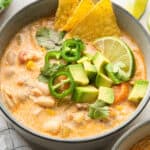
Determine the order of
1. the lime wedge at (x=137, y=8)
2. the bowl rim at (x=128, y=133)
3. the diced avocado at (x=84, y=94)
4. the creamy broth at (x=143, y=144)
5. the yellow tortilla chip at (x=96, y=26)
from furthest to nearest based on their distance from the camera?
the lime wedge at (x=137, y=8) → the yellow tortilla chip at (x=96, y=26) → the diced avocado at (x=84, y=94) → the creamy broth at (x=143, y=144) → the bowl rim at (x=128, y=133)

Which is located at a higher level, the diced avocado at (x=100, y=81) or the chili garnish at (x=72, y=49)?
the chili garnish at (x=72, y=49)

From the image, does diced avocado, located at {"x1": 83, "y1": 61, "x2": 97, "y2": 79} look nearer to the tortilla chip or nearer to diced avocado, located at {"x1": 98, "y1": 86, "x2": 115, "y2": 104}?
diced avocado, located at {"x1": 98, "y1": 86, "x2": 115, "y2": 104}

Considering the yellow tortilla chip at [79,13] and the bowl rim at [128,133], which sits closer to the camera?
the bowl rim at [128,133]

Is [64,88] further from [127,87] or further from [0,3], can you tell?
[0,3]

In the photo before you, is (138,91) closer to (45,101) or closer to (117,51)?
(117,51)

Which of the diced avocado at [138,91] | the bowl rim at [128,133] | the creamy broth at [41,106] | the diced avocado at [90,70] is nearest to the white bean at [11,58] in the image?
the creamy broth at [41,106]

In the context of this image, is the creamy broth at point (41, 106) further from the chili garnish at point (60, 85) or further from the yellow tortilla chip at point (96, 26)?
the yellow tortilla chip at point (96, 26)

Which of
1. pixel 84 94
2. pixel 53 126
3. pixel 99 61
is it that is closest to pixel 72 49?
pixel 99 61

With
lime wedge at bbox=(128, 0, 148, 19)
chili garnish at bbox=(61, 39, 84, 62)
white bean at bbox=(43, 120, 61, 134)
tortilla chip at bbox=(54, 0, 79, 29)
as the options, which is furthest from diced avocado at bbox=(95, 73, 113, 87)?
lime wedge at bbox=(128, 0, 148, 19)
